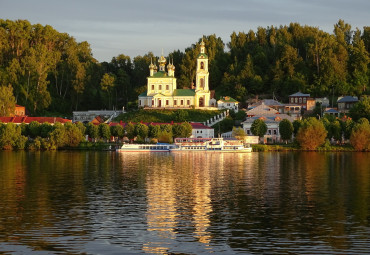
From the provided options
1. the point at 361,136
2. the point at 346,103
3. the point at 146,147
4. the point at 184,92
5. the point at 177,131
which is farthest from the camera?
the point at 184,92

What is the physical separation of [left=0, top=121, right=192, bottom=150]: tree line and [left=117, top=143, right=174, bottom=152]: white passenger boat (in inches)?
168

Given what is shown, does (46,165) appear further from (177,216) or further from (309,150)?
(309,150)

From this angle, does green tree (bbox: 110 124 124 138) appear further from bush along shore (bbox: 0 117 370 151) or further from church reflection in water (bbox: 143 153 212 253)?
church reflection in water (bbox: 143 153 212 253)

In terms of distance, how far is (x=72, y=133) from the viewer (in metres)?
110

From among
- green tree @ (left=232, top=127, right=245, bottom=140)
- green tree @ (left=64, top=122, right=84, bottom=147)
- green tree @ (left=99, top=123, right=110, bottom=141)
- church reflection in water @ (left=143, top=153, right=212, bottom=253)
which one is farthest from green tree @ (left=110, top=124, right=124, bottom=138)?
church reflection in water @ (left=143, top=153, right=212, bottom=253)

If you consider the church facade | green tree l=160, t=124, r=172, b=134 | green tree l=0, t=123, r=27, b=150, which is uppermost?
the church facade

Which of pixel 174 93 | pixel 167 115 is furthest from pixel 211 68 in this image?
pixel 167 115

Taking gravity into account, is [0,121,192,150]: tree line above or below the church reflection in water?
above

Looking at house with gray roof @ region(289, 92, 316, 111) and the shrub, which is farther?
house with gray roof @ region(289, 92, 316, 111)

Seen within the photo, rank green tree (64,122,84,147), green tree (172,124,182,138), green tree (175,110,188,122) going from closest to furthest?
green tree (64,122,84,147)
green tree (172,124,182,138)
green tree (175,110,188,122)

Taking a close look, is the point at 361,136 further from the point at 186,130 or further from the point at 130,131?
the point at 130,131

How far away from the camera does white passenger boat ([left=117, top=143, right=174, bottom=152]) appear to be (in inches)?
4269

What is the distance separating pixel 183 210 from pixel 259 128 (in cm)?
7523

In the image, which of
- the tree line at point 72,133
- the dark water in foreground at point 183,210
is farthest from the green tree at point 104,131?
the dark water in foreground at point 183,210
